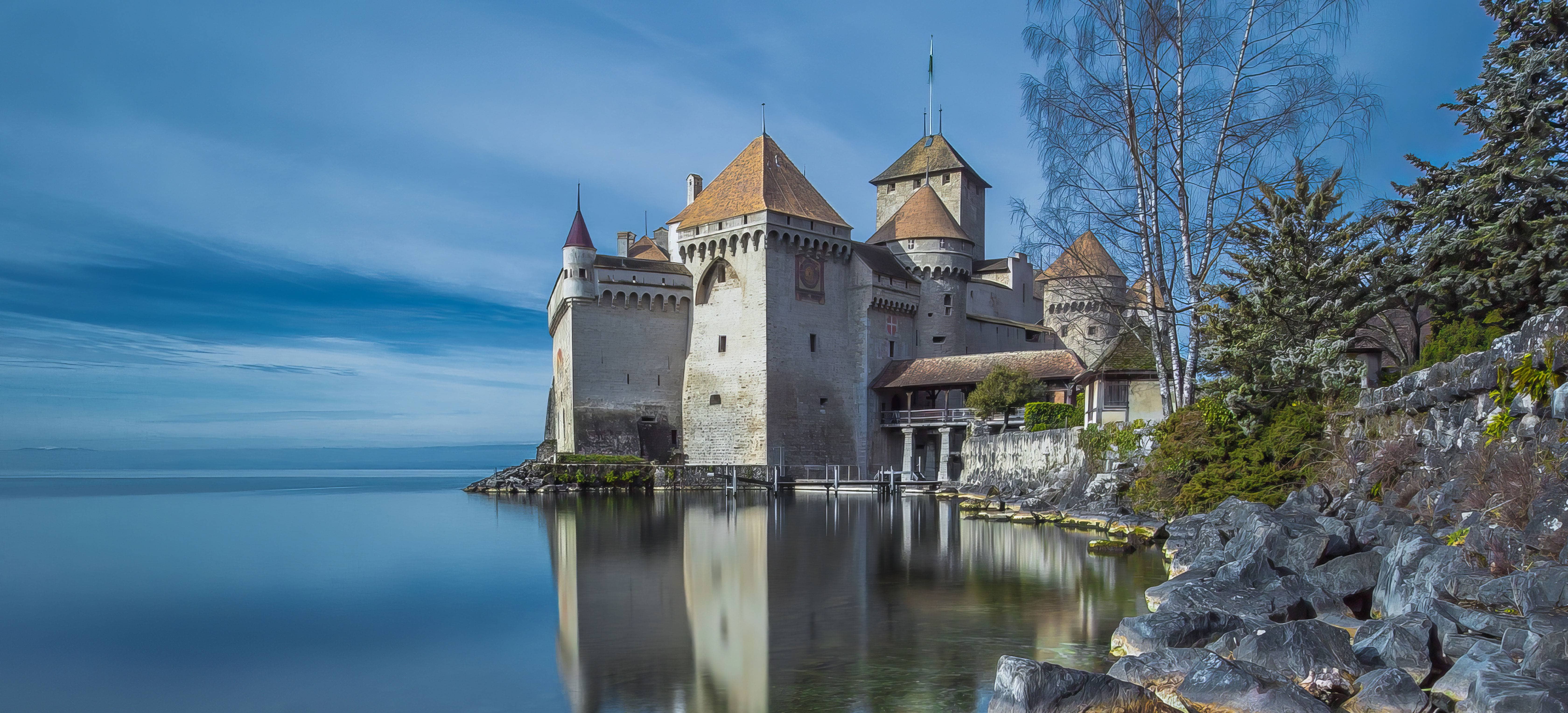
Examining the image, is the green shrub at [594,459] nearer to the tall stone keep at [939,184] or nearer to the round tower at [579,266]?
the round tower at [579,266]

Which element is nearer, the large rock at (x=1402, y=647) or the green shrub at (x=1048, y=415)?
the large rock at (x=1402, y=647)

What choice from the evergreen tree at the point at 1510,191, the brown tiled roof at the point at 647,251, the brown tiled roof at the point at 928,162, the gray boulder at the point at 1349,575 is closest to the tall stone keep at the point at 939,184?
the brown tiled roof at the point at 928,162

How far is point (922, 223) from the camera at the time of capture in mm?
44469

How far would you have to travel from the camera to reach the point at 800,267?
39031 millimetres

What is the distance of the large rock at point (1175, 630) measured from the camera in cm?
786

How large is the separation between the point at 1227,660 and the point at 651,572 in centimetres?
929

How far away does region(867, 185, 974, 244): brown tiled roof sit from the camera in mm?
44125

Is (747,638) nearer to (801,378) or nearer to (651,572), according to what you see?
(651,572)

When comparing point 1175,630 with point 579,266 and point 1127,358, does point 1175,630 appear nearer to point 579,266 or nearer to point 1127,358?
point 1127,358

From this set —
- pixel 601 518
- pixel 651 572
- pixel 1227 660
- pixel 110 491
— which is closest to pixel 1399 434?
pixel 1227 660

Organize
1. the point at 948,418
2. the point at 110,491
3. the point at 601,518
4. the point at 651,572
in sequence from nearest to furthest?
the point at 651,572 → the point at 601,518 → the point at 948,418 → the point at 110,491

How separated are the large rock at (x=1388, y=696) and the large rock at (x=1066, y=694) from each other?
3.74 feet

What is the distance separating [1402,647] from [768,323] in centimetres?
3150

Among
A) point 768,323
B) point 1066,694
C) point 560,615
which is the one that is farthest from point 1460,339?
point 768,323
